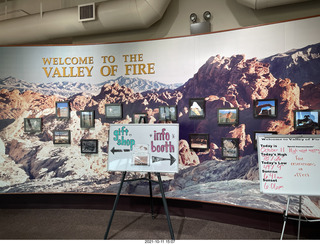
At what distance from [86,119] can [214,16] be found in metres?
2.42

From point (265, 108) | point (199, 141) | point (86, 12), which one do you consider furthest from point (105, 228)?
point (86, 12)

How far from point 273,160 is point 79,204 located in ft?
9.29

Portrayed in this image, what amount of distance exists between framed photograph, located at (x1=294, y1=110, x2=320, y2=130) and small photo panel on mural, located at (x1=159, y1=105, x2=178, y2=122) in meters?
1.45

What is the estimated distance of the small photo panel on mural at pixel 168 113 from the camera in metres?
3.39

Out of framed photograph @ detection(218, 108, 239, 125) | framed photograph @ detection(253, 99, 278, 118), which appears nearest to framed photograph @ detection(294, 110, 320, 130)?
framed photograph @ detection(253, 99, 278, 118)

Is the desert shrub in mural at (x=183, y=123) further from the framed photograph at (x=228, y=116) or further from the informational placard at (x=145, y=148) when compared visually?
the informational placard at (x=145, y=148)

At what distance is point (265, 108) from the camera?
9.57ft

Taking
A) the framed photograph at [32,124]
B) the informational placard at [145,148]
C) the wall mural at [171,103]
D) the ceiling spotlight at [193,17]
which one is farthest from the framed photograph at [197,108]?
the framed photograph at [32,124]

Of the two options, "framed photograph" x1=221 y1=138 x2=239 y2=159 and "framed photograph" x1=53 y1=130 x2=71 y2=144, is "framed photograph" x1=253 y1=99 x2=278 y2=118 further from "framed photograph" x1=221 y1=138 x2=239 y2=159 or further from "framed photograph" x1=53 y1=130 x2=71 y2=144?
"framed photograph" x1=53 y1=130 x2=71 y2=144

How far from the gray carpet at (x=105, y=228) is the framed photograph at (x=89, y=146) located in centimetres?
90

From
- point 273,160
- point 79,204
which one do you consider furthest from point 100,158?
point 273,160

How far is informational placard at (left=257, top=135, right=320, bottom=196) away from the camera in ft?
7.23

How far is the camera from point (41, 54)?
376 cm

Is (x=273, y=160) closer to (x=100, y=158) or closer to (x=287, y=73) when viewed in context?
(x=287, y=73)
